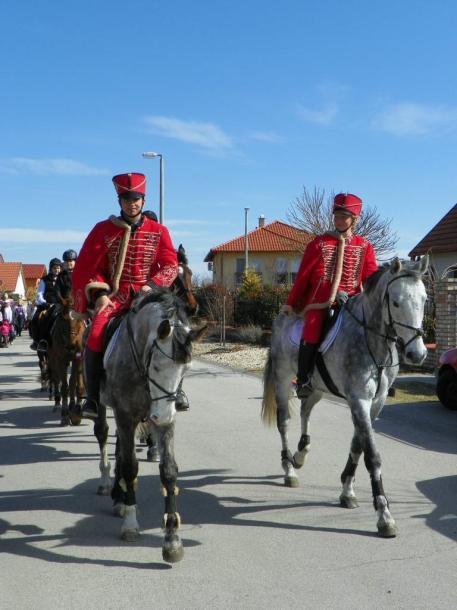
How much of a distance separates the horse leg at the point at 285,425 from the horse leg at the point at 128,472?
1.98m

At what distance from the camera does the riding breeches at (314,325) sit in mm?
6137

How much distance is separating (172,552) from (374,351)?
2.32m

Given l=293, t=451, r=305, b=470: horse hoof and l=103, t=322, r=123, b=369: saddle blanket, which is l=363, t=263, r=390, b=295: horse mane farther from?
l=103, t=322, r=123, b=369: saddle blanket

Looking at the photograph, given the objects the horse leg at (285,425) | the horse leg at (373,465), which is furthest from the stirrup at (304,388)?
the horse leg at (373,465)

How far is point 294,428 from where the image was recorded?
9719mm

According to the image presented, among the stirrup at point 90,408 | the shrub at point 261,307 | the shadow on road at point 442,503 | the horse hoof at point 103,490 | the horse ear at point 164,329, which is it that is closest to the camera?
the horse ear at point 164,329

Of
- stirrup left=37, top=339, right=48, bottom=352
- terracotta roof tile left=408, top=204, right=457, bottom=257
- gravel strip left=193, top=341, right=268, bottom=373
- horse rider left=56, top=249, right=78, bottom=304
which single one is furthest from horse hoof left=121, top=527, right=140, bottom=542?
terracotta roof tile left=408, top=204, right=457, bottom=257

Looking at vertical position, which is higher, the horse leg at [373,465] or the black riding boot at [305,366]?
the black riding boot at [305,366]

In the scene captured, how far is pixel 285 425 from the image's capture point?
6.99 metres

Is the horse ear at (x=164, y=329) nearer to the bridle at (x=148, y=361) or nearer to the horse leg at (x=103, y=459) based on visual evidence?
the bridle at (x=148, y=361)

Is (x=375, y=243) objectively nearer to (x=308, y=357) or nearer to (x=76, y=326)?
(x=76, y=326)

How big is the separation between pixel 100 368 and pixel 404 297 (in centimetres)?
260

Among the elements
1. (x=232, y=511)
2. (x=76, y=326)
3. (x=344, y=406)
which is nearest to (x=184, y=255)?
(x=76, y=326)

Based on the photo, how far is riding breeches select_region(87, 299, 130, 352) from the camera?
559cm
